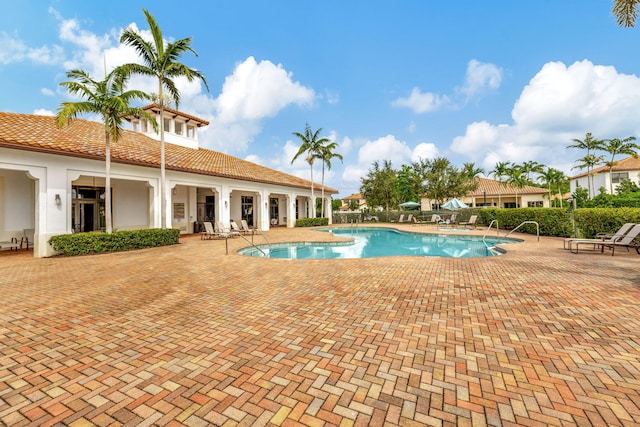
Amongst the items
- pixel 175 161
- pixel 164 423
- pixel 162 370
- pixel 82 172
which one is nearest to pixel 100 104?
pixel 82 172

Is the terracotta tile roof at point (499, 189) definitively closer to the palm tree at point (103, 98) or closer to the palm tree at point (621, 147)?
the palm tree at point (621, 147)

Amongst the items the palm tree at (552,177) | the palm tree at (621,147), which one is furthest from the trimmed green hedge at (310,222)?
the palm tree at (552,177)

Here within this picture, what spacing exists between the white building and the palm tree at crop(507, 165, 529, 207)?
122ft

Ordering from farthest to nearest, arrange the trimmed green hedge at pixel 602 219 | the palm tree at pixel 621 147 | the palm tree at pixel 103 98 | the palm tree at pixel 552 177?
the palm tree at pixel 552 177 → the palm tree at pixel 621 147 → the trimmed green hedge at pixel 602 219 → the palm tree at pixel 103 98

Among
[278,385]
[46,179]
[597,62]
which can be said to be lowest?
[278,385]

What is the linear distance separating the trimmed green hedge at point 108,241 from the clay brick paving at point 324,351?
4787 millimetres

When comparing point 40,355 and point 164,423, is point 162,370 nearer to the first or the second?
point 164,423

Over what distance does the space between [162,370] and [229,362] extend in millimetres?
656

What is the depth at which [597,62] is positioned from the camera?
1481cm

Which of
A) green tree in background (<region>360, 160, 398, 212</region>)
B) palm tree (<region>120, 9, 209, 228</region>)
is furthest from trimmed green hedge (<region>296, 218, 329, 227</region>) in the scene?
palm tree (<region>120, 9, 209, 228</region>)

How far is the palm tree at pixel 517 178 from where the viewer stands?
42.8 meters

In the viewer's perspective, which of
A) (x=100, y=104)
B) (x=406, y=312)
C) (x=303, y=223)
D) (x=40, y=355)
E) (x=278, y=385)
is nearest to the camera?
(x=278, y=385)

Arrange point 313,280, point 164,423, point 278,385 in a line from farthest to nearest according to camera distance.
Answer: point 313,280 → point 278,385 → point 164,423

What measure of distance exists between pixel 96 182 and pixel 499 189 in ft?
158
